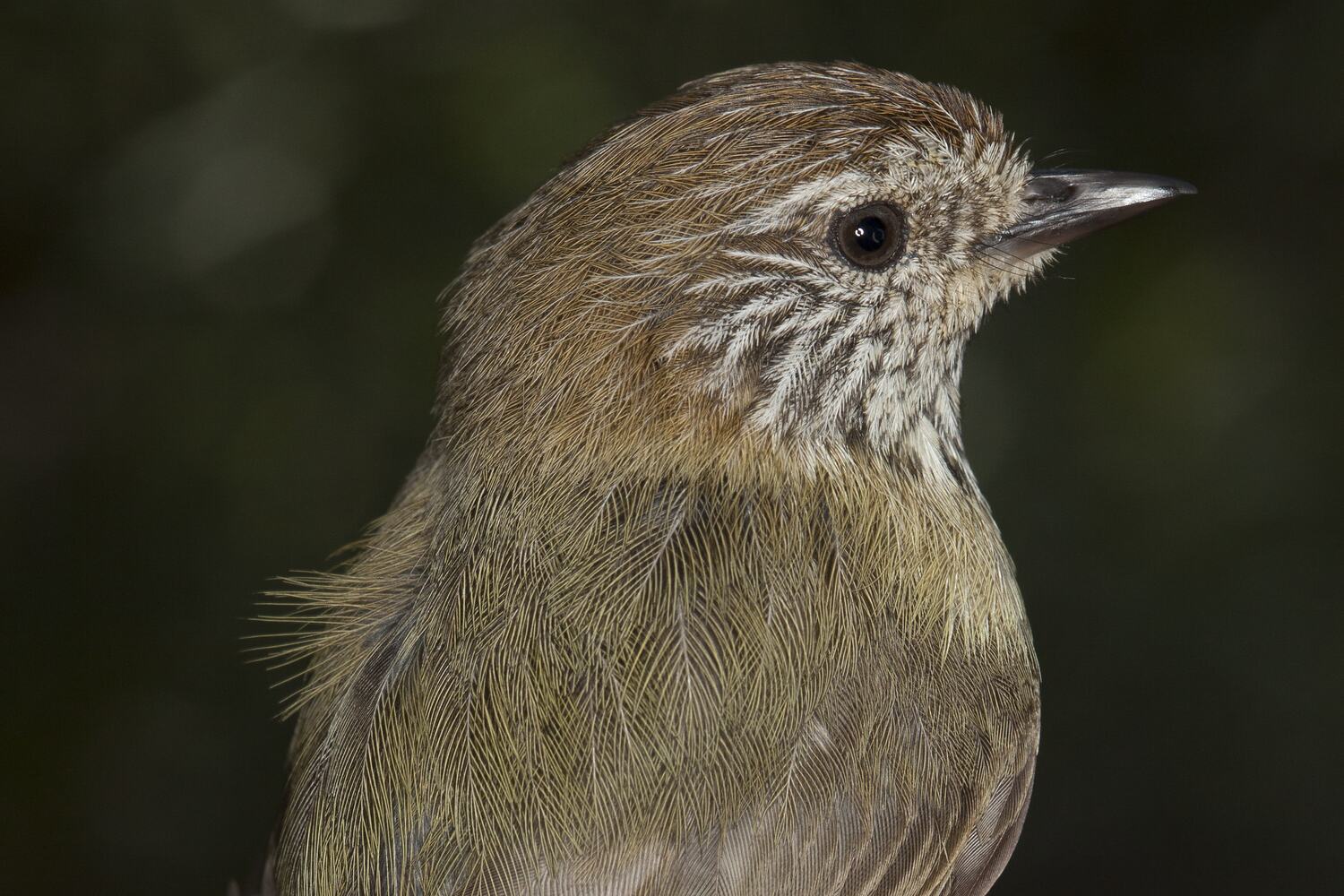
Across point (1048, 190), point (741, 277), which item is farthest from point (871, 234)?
point (1048, 190)

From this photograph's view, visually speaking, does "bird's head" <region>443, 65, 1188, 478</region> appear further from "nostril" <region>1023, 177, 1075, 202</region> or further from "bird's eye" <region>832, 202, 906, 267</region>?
"nostril" <region>1023, 177, 1075, 202</region>

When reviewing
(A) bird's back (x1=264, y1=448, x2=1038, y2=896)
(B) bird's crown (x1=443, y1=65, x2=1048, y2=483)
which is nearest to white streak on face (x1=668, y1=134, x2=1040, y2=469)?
(B) bird's crown (x1=443, y1=65, x2=1048, y2=483)

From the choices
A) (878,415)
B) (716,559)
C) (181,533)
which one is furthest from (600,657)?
(181,533)

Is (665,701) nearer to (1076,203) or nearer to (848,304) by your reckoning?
(848,304)

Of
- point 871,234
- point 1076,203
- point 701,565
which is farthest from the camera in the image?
point 1076,203

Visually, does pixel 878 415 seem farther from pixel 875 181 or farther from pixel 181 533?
pixel 181 533

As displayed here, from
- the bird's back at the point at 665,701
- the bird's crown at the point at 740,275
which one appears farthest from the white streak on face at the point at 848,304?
the bird's back at the point at 665,701
